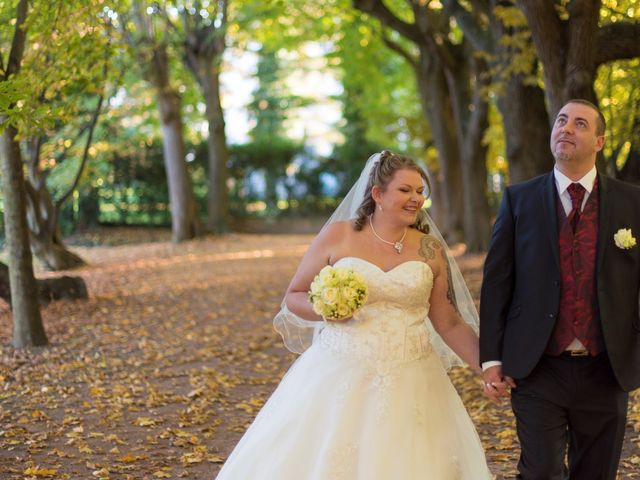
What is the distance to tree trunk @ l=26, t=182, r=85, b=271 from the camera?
16938 millimetres

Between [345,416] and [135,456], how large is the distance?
255cm

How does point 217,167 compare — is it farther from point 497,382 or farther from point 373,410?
point 497,382

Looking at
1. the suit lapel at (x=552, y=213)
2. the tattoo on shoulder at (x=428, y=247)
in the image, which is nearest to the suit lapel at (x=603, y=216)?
the suit lapel at (x=552, y=213)

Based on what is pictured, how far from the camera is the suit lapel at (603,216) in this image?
3.92 meters

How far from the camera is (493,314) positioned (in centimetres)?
406

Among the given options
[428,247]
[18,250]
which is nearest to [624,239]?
[428,247]

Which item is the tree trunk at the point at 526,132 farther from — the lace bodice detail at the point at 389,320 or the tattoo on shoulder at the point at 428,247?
the lace bodice detail at the point at 389,320

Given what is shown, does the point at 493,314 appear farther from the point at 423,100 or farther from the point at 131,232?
the point at 131,232

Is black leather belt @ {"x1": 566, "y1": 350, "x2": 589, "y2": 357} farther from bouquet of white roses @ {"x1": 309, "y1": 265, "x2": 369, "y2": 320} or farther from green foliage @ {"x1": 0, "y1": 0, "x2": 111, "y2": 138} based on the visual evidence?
green foliage @ {"x1": 0, "y1": 0, "x2": 111, "y2": 138}

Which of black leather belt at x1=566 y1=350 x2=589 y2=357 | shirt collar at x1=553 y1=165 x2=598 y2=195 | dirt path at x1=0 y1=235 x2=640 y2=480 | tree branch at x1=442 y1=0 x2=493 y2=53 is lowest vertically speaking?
dirt path at x1=0 y1=235 x2=640 y2=480

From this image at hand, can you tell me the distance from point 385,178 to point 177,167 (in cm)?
2008

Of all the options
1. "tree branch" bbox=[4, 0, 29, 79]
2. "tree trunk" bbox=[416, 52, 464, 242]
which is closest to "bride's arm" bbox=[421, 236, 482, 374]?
"tree branch" bbox=[4, 0, 29, 79]

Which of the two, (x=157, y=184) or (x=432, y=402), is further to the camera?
(x=157, y=184)

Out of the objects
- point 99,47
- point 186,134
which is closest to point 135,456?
point 99,47
